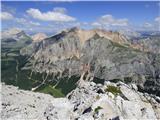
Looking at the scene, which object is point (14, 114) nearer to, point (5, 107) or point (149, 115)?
point (5, 107)

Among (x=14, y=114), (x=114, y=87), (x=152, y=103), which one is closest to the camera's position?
(x=14, y=114)

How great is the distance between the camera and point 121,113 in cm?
9688

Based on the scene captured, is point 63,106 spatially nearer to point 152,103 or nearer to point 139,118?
point 139,118

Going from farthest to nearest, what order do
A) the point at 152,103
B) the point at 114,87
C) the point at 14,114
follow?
the point at 114,87 → the point at 152,103 → the point at 14,114

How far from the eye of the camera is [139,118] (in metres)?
96.4

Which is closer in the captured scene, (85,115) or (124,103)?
(85,115)

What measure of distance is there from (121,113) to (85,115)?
13.7 meters

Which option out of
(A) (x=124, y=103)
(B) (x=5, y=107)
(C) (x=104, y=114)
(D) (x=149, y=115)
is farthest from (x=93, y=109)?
(B) (x=5, y=107)

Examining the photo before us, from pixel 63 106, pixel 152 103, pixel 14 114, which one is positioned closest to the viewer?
pixel 14 114

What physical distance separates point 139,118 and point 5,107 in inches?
1745

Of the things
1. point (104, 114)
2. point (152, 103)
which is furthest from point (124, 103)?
point (152, 103)

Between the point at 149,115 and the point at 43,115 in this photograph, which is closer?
the point at 43,115

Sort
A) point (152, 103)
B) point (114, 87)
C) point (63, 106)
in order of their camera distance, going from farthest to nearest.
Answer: point (114, 87) < point (152, 103) < point (63, 106)

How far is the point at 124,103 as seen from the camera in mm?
101062
